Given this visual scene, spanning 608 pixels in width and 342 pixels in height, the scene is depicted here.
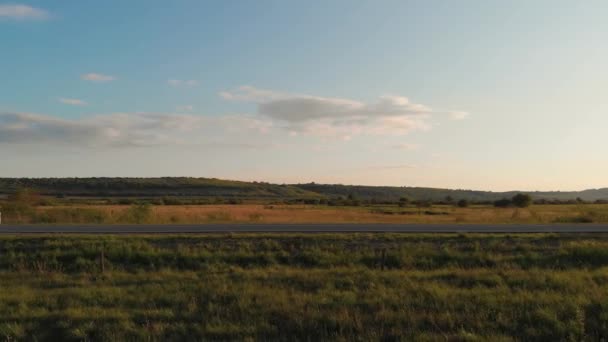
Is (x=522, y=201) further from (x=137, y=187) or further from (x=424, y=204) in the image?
(x=137, y=187)

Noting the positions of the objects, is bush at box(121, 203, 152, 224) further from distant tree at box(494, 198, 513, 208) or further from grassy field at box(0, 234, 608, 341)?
distant tree at box(494, 198, 513, 208)

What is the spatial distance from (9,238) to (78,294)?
1339 cm

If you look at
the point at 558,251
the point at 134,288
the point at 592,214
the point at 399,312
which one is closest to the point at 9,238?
the point at 134,288

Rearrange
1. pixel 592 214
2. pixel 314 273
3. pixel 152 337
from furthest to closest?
pixel 592 214
pixel 314 273
pixel 152 337

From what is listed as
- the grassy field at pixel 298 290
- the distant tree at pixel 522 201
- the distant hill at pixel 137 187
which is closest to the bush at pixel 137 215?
the grassy field at pixel 298 290

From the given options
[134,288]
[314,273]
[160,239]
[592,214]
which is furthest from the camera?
[592,214]

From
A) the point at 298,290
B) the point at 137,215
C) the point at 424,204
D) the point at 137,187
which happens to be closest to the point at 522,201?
the point at 424,204

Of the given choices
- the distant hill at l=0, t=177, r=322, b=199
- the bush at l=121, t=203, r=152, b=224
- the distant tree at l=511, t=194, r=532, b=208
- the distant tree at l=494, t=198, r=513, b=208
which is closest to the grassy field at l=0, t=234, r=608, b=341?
the bush at l=121, t=203, r=152, b=224

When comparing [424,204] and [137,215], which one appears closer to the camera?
[137,215]

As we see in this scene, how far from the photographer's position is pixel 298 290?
1395 cm

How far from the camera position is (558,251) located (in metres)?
21.7

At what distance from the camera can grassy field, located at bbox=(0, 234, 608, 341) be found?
10.0 meters

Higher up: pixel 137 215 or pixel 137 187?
pixel 137 187

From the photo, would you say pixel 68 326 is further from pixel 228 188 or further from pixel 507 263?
pixel 228 188
